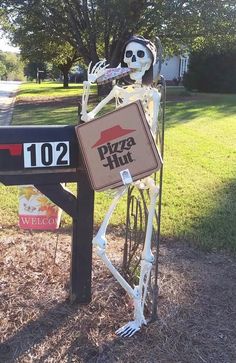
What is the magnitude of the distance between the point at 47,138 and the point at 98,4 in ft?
50.8

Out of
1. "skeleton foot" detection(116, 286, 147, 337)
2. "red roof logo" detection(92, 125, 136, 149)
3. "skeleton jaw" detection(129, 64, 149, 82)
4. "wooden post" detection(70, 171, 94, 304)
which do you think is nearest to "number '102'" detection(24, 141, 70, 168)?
"wooden post" detection(70, 171, 94, 304)

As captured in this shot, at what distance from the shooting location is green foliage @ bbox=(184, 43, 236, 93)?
22.9 m

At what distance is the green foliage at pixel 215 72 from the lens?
22938 millimetres

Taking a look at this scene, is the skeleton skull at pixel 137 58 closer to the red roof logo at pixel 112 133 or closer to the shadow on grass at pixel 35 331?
the red roof logo at pixel 112 133

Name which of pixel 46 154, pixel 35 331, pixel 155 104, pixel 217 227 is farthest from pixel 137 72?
pixel 217 227

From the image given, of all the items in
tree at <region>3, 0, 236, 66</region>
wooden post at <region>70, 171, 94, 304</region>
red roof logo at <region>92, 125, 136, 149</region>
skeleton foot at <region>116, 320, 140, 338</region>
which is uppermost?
tree at <region>3, 0, 236, 66</region>

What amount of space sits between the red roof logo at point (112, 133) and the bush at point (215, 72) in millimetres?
21573

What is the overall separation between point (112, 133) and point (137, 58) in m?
0.38

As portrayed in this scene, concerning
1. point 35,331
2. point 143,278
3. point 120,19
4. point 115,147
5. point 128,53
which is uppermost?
point 120,19

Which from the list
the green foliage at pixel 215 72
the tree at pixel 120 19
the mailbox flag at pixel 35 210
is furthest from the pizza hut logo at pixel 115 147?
the green foliage at pixel 215 72

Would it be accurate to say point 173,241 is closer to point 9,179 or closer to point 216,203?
point 216,203

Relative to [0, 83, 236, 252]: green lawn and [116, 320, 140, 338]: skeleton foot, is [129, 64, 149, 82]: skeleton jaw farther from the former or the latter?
[0, 83, 236, 252]: green lawn

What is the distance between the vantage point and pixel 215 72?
23.1 metres

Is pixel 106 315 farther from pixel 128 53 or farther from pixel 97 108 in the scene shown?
pixel 128 53
